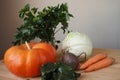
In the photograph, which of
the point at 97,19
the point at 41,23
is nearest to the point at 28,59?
→ the point at 41,23

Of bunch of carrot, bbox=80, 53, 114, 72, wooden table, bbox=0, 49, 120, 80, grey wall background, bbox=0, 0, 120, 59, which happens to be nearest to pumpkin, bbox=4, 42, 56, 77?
wooden table, bbox=0, 49, 120, 80

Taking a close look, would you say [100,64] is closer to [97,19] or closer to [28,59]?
[28,59]

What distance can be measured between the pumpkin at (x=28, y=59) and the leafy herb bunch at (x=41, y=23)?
0.49 feet

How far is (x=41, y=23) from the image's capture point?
935mm

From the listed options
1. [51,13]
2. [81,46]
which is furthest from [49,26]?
[81,46]

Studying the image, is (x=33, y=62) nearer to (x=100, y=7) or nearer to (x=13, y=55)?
(x=13, y=55)

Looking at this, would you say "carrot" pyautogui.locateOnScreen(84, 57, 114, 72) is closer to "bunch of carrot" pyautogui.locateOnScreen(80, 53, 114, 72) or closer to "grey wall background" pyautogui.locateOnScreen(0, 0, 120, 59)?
"bunch of carrot" pyautogui.locateOnScreen(80, 53, 114, 72)

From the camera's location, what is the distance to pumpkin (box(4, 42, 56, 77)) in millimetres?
751

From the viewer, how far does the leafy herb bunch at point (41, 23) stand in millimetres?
928

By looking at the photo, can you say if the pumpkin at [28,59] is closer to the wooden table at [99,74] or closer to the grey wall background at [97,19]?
the wooden table at [99,74]

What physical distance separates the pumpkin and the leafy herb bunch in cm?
15

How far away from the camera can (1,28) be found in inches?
67.2

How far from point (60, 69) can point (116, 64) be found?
0.29 metres

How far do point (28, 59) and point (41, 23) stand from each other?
0.23 meters
